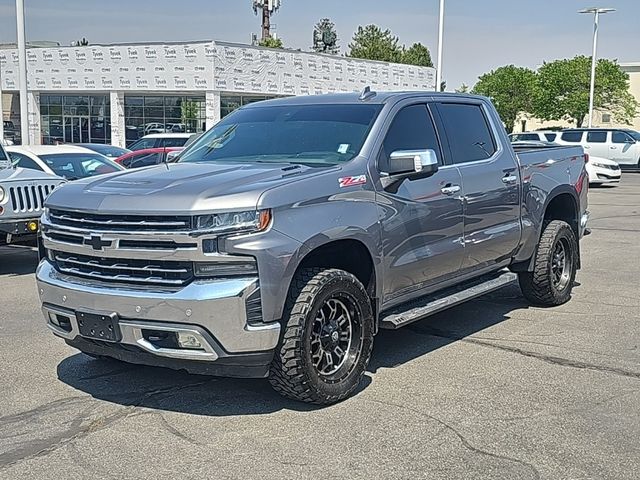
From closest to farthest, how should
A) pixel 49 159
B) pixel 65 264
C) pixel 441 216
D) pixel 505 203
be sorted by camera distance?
pixel 65 264, pixel 441 216, pixel 505 203, pixel 49 159

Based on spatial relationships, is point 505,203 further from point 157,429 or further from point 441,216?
point 157,429

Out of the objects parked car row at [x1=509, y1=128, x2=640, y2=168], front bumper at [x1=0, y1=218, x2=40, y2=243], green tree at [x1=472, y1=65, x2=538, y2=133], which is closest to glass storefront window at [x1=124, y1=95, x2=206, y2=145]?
Answer: parked car row at [x1=509, y1=128, x2=640, y2=168]

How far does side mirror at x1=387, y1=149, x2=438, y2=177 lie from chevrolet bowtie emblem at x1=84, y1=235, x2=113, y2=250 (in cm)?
200

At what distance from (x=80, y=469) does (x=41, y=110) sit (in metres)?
43.9

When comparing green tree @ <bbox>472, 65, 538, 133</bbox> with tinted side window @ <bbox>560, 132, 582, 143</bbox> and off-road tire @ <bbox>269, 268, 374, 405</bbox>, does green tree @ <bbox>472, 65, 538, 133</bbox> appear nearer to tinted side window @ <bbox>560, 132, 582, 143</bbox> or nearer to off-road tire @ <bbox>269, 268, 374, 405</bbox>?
tinted side window @ <bbox>560, 132, 582, 143</bbox>

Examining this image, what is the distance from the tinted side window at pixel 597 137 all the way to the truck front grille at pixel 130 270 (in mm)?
30854

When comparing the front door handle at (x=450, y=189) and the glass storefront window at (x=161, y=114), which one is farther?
the glass storefront window at (x=161, y=114)

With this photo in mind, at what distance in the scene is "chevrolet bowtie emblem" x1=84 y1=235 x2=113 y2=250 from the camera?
4.90 metres

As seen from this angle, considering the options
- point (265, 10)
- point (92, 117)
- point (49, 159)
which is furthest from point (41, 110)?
point (49, 159)

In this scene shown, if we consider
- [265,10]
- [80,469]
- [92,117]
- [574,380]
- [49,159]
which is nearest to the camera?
[80,469]

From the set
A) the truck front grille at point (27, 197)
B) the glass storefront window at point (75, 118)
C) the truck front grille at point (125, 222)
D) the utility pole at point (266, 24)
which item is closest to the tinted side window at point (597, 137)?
the glass storefront window at point (75, 118)

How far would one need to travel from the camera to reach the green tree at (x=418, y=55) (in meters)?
85.4

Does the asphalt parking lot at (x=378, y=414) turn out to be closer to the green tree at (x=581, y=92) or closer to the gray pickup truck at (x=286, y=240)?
the gray pickup truck at (x=286, y=240)

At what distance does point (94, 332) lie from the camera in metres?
4.96
